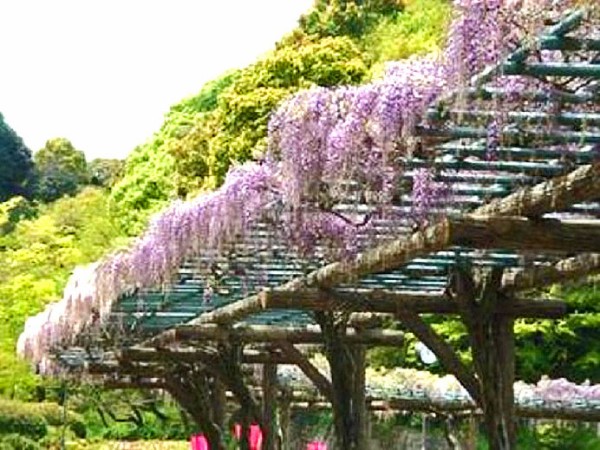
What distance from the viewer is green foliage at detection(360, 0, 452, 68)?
2485 centimetres

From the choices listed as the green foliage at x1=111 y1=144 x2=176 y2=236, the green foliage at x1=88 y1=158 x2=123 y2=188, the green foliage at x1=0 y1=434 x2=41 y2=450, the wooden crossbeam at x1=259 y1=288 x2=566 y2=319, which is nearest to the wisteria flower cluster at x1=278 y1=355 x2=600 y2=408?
the wooden crossbeam at x1=259 y1=288 x2=566 y2=319

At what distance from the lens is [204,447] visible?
13453mm

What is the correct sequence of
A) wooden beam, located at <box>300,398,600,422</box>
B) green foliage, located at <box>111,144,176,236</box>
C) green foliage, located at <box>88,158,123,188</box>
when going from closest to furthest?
wooden beam, located at <box>300,398,600,422</box>, green foliage, located at <box>111,144,176,236</box>, green foliage, located at <box>88,158,123,188</box>

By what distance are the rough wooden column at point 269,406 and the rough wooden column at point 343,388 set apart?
223 cm

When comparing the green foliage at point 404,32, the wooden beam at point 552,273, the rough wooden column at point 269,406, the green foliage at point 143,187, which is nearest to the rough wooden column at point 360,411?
the wooden beam at point 552,273

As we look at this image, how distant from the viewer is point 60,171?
4631 cm

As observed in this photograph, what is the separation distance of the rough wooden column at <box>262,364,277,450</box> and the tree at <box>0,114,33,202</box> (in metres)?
35.1

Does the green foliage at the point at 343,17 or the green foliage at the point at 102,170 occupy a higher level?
the green foliage at the point at 343,17

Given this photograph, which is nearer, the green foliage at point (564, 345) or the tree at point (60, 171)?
the green foliage at point (564, 345)

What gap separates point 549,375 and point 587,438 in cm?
109

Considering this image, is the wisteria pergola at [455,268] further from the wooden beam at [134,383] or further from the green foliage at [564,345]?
the green foliage at [564,345]

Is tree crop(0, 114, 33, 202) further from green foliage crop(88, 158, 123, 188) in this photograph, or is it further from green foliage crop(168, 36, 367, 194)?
green foliage crop(168, 36, 367, 194)

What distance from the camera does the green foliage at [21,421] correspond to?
22078mm

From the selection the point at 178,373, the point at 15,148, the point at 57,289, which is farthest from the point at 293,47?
the point at 15,148
